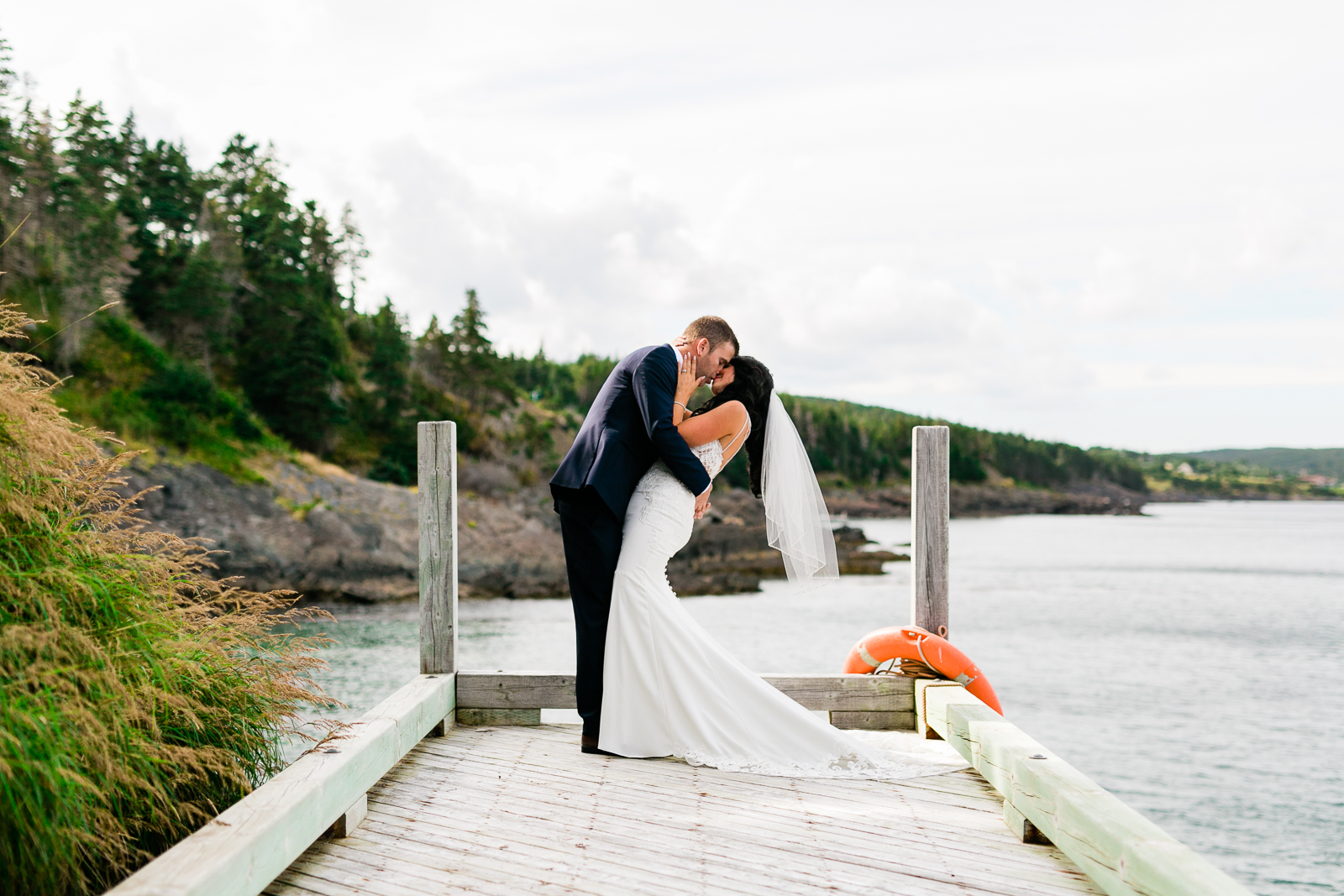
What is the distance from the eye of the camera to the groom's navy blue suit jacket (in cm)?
481

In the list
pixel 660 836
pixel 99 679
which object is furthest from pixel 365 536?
pixel 99 679

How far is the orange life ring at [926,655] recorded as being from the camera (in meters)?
5.50

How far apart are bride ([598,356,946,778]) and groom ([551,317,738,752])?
0.08m

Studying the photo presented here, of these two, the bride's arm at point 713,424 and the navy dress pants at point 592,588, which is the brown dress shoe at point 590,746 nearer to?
the navy dress pants at point 592,588

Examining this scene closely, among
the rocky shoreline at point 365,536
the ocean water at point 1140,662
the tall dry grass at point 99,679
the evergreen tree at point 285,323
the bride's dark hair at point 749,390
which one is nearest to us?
the tall dry grass at point 99,679

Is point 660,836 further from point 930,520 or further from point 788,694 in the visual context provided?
point 930,520

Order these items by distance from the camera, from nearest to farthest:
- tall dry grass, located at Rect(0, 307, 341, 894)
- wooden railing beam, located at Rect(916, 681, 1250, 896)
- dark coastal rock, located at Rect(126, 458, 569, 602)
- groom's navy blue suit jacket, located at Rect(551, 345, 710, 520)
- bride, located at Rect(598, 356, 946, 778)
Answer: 1. tall dry grass, located at Rect(0, 307, 341, 894)
2. wooden railing beam, located at Rect(916, 681, 1250, 896)
3. bride, located at Rect(598, 356, 946, 778)
4. groom's navy blue suit jacket, located at Rect(551, 345, 710, 520)
5. dark coastal rock, located at Rect(126, 458, 569, 602)

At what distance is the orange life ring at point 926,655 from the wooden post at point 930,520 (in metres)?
0.22

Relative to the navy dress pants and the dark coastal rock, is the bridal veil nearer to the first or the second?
the navy dress pants

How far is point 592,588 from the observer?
16.0 feet

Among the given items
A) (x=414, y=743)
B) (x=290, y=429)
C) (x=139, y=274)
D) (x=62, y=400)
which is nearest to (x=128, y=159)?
(x=139, y=274)

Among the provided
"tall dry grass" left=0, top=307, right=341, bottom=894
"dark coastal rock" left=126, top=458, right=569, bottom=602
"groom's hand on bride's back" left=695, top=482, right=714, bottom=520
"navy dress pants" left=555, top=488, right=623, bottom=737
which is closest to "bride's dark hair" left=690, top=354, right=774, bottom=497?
"groom's hand on bride's back" left=695, top=482, right=714, bottom=520

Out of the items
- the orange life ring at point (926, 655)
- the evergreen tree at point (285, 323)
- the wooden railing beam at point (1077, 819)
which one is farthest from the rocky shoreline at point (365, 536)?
the wooden railing beam at point (1077, 819)

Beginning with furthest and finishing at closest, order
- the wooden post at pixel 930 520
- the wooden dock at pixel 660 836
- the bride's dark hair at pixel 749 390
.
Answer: the wooden post at pixel 930 520 → the bride's dark hair at pixel 749 390 → the wooden dock at pixel 660 836
